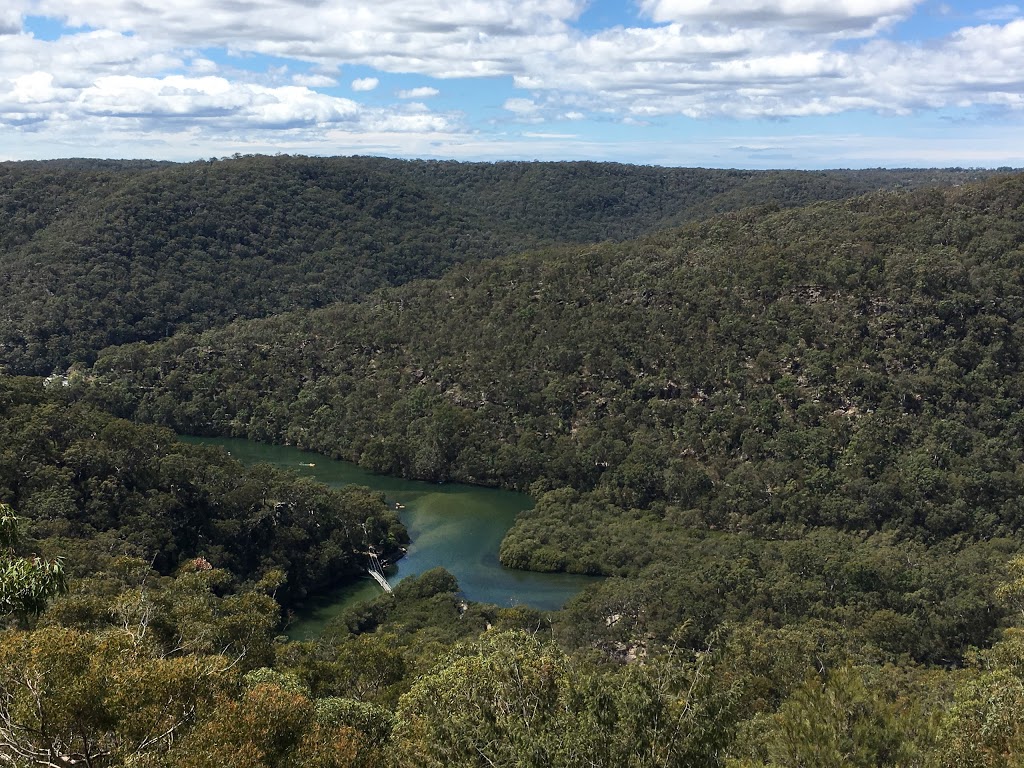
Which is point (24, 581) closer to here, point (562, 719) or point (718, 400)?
point (562, 719)

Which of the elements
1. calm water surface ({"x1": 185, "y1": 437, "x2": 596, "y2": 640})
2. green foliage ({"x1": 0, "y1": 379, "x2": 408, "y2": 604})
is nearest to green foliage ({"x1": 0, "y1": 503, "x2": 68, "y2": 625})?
green foliage ({"x1": 0, "y1": 379, "x2": 408, "y2": 604})

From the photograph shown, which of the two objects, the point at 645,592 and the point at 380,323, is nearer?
the point at 645,592

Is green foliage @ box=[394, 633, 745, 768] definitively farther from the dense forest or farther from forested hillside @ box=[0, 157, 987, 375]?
forested hillside @ box=[0, 157, 987, 375]

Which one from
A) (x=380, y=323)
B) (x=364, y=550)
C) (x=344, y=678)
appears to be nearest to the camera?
(x=344, y=678)

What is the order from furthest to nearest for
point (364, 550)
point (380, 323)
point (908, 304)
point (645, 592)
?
point (380, 323), point (908, 304), point (364, 550), point (645, 592)

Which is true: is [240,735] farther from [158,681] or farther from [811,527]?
[811,527]

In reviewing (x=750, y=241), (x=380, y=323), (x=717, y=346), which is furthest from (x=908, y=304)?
(x=380, y=323)

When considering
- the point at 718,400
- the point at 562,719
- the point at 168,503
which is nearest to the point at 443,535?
the point at 168,503

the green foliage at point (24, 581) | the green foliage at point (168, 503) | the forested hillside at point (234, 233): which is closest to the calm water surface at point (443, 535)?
the green foliage at point (168, 503)
